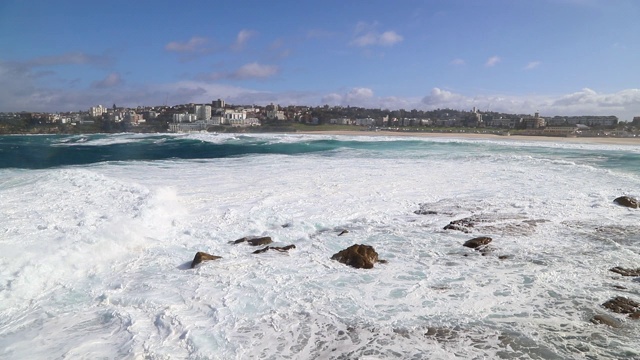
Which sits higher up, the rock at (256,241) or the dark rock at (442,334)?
the rock at (256,241)

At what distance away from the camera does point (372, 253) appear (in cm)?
658

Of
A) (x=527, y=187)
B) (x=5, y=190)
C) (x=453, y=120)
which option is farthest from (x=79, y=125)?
(x=527, y=187)

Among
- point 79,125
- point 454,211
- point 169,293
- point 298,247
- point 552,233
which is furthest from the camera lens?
point 79,125

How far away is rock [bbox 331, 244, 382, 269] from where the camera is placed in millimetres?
6299

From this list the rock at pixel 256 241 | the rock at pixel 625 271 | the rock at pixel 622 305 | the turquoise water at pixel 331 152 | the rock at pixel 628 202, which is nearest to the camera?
the rock at pixel 622 305

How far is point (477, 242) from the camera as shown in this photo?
7242mm

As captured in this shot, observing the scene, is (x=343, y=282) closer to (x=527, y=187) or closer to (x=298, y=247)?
(x=298, y=247)

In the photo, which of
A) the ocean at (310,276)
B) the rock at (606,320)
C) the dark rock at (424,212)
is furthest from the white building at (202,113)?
the rock at (606,320)

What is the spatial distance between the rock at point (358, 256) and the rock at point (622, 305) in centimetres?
302

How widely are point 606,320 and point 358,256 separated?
126 inches

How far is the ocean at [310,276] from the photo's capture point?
4238 mm

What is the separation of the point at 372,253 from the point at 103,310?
383 centimetres

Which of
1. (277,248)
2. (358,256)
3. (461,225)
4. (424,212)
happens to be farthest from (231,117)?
(358,256)

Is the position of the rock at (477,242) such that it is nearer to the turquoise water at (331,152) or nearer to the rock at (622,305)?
the rock at (622,305)
